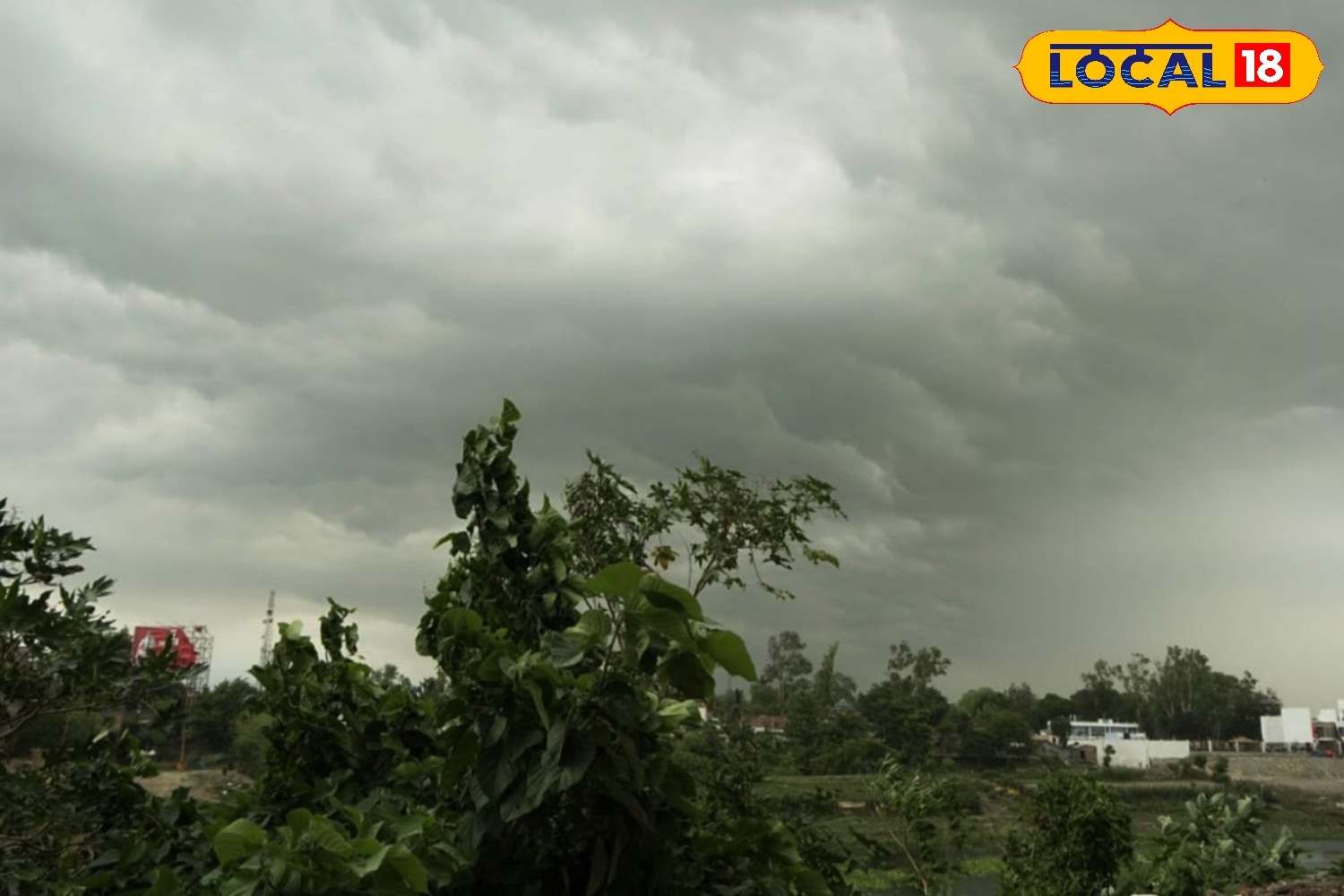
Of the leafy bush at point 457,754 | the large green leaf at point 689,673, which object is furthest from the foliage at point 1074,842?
the large green leaf at point 689,673

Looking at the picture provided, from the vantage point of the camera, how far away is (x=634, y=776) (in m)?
1.62

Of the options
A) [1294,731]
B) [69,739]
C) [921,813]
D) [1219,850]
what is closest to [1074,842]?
[921,813]

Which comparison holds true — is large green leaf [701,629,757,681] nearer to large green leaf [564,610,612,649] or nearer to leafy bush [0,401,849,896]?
leafy bush [0,401,849,896]

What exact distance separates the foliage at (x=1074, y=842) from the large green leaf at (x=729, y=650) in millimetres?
5423

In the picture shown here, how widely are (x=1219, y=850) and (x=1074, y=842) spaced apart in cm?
196

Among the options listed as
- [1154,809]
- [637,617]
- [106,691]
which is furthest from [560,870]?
[1154,809]

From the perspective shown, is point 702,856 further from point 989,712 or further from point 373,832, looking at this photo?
point 989,712

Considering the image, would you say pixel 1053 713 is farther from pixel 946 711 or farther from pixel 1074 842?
pixel 1074 842

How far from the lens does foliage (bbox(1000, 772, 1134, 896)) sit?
6277 millimetres

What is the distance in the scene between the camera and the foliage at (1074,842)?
6277 millimetres

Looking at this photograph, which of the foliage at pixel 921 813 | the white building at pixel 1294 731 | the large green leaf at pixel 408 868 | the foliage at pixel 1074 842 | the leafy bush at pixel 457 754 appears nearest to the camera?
the large green leaf at pixel 408 868

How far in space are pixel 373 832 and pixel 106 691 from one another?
236cm

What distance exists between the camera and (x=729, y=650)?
5.13 feet

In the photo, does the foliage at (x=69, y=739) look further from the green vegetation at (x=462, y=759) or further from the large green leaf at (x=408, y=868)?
the large green leaf at (x=408, y=868)
